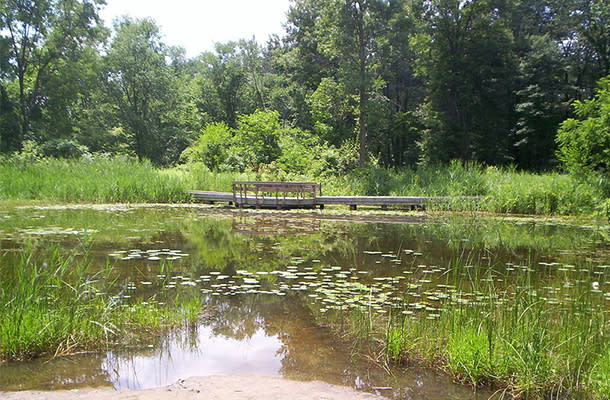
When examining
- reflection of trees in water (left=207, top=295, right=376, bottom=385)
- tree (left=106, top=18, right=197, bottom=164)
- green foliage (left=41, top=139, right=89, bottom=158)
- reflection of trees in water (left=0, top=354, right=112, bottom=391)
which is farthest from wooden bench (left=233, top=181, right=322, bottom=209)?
tree (left=106, top=18, right=197, bottom=164)

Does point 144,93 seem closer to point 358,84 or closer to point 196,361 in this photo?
point 358,84

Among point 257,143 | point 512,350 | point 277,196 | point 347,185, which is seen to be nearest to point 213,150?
point 257,143

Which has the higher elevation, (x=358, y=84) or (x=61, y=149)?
(x=358, y=84)

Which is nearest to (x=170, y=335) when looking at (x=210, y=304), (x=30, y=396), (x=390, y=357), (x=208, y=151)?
(x=210, y=304)

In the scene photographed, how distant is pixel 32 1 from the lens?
98.9ft

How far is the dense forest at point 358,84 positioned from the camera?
2312 centimetres

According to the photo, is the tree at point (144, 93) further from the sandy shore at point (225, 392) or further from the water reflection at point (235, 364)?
the sandy shore at point (225, 392)

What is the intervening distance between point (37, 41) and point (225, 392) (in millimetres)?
36442

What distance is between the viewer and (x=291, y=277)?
242 inches

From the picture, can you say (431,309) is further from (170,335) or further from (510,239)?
(510,239)

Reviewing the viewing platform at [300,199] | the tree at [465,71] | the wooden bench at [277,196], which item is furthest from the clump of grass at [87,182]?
the tree at [465,71]

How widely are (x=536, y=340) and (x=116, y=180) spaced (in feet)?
54.4

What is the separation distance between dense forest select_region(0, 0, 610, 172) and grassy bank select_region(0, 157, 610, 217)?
3433mm

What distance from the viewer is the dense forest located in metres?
23.1
